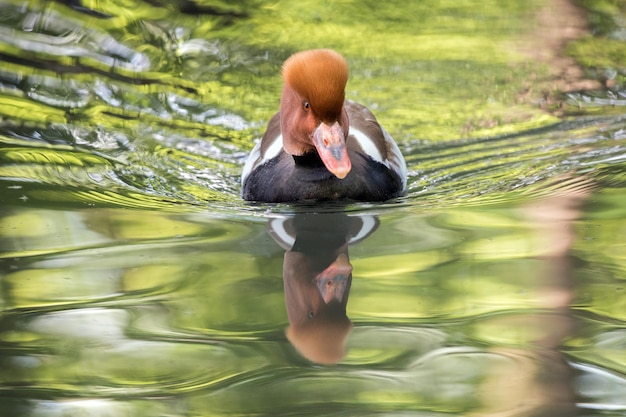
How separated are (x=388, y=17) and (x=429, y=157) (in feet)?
11.6

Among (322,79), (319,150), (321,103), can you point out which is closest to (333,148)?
(319,150)

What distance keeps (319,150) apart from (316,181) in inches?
13.9

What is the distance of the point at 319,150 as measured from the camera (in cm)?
597

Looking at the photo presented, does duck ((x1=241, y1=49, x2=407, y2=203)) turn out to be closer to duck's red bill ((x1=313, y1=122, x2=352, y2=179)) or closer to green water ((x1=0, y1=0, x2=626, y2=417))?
duck's red bill ((x1=313, y1=122, x2=352, y2=179))

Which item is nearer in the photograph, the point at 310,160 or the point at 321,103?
the point at 321,103

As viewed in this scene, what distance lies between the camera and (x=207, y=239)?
5543 millimetres

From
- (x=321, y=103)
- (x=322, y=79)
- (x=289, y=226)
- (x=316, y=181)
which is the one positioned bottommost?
(x=289, y=226)

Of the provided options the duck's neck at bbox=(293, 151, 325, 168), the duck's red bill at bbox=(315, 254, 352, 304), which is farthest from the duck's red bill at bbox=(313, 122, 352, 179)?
the duck's red bill at bbox=(315, 254, 352, 304)

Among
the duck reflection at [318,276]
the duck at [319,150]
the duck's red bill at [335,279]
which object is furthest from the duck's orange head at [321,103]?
the duck's red bill at [335,279]

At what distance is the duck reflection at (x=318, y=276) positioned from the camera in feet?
13.6

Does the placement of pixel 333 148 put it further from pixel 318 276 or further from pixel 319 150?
pixel 318 276

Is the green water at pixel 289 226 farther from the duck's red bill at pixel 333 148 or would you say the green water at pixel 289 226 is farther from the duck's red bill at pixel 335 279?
the duck's red bill at pixel 333 148

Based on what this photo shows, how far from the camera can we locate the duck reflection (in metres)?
4.14

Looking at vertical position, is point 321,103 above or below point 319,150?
above
